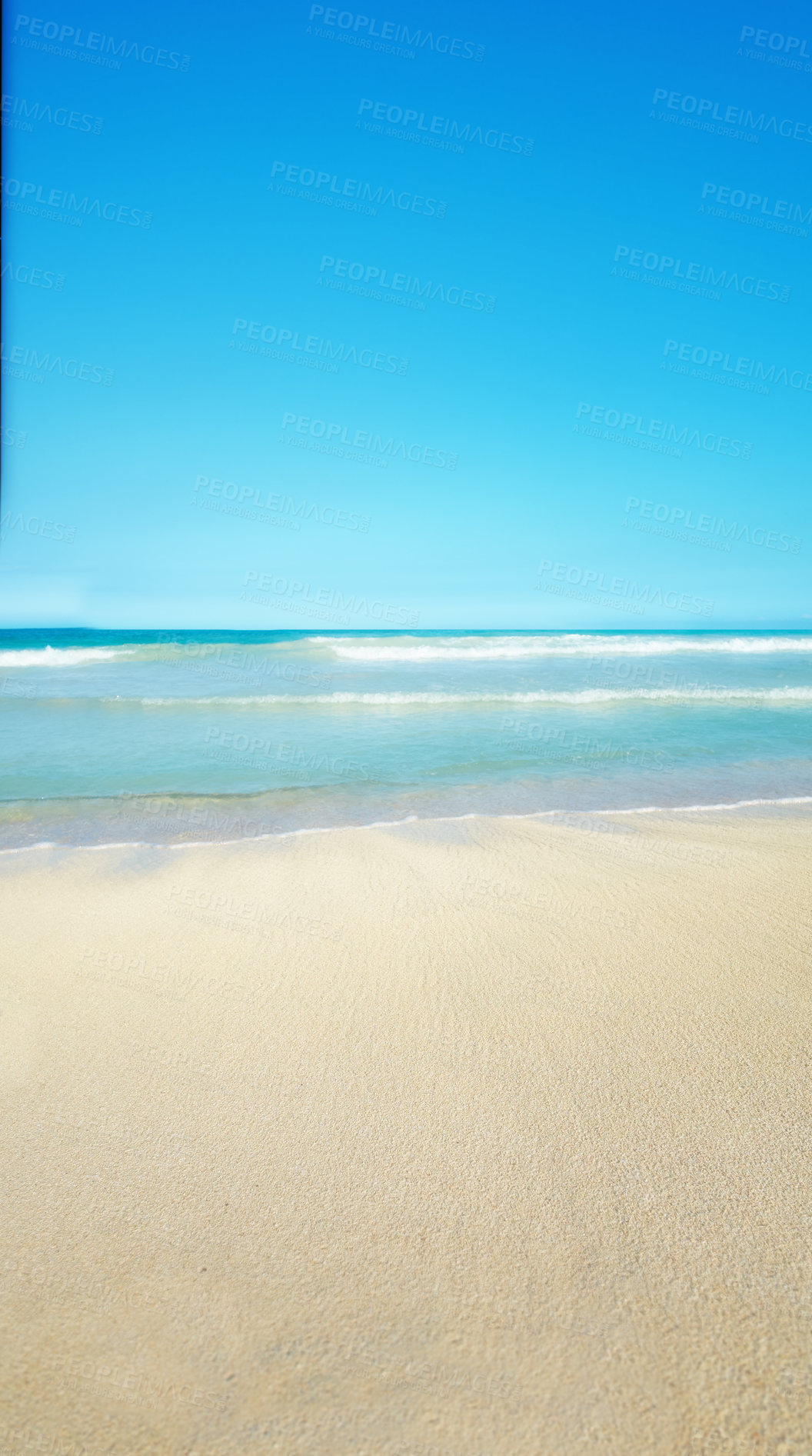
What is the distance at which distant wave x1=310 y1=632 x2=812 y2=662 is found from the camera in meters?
29.2

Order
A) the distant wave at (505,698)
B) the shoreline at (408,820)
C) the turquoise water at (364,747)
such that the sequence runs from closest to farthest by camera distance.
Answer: the shoreline at (408,820) → the turquoise water at (364,747) → the distant wave at (505,698)

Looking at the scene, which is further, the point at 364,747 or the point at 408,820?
the point at 364,747

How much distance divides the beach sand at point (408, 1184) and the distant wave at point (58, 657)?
969 inches

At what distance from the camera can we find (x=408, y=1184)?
2074mm

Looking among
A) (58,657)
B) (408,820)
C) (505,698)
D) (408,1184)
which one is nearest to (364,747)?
(408,820)

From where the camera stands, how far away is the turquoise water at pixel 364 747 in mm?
6684

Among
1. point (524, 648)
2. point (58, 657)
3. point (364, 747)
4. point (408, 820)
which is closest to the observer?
point (408, 820)

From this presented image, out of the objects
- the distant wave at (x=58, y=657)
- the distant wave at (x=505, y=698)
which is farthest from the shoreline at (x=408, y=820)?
the distant wave at (x=58, y=657)

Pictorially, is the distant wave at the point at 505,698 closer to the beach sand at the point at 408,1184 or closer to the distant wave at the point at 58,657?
the beach sand at the point at 408,1184

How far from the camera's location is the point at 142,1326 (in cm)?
167

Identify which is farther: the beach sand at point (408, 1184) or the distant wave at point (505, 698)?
the distant wave at point (505, 698)

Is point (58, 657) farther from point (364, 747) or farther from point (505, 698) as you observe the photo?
point (364, 747)

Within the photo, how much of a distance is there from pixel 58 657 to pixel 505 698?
1943 centimetres

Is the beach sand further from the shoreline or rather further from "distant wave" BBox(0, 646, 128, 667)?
"distant wave" BBox(0, 646, 128, 667)
